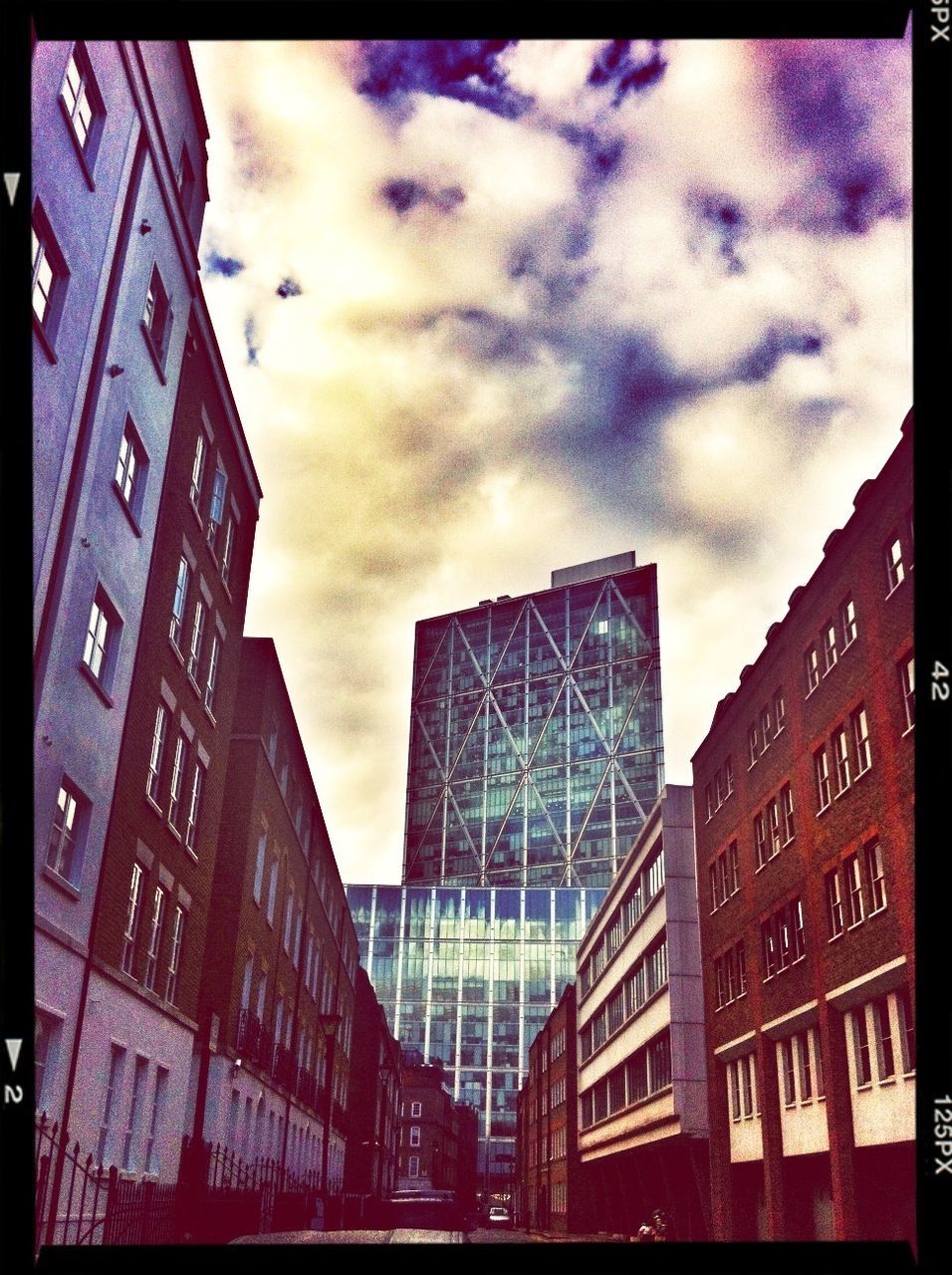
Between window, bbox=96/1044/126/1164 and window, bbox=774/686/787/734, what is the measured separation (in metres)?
22.6

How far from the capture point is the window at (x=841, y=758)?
102 ft

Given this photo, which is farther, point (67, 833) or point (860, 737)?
point (860, 737)

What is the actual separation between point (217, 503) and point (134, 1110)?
14.7m

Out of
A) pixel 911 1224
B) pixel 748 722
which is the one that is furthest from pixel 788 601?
pixel 911 1224

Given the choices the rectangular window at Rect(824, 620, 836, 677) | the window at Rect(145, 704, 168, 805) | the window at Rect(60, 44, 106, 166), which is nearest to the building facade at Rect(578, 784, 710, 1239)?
the rectangular window at Rect(824, 620, 836, 677)

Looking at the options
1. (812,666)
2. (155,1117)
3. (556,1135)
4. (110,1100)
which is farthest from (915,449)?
(556,1135)

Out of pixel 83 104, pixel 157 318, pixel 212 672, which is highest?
pixel 157 318

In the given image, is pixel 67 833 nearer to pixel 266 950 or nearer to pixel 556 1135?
pixel 266 950

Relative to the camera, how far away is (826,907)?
32.5 meters

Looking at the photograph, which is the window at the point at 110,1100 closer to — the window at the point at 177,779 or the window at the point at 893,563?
the window at the point at 177,779

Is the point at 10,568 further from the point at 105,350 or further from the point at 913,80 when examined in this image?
the point at 105,350

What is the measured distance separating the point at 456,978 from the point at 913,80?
591ft

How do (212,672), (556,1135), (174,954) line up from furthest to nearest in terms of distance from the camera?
(556,1135), (212,672), (174,954)

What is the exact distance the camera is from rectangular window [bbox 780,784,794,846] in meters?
36.6
